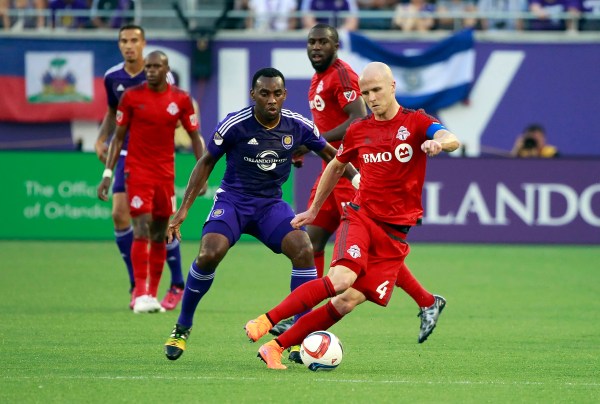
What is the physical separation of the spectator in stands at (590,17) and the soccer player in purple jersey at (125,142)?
13270 mm

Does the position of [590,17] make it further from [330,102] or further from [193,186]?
[193,186]

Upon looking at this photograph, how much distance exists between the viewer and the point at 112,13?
22.9 meters

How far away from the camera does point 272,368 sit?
817 centimetres

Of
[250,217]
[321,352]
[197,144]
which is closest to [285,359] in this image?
[321,352]

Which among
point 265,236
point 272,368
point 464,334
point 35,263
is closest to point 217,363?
point 272,368

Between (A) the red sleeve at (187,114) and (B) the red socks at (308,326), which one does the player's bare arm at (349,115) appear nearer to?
(A) the red sleeve at (187,114)

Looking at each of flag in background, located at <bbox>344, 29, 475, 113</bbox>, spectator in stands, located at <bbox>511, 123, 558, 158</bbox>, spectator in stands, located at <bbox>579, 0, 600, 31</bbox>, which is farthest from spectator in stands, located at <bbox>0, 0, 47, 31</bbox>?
spectator in stands, located at <bbox>579, 0, 600, 31</bbox>

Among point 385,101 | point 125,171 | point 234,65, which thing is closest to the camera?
point 385,101

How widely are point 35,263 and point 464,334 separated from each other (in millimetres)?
7634

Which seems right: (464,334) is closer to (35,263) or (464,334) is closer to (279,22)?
(35,263)

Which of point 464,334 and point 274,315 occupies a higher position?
point 274,315

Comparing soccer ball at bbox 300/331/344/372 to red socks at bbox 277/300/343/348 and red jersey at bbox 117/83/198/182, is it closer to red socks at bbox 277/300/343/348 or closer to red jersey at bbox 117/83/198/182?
red socks at bbox 277/300/343/348

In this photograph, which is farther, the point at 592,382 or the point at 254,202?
the point at 254,202

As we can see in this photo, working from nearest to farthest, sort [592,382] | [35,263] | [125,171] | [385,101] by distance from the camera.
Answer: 1. [592,382]
2. [385,101]
3. [125,171]
4. [35,263]
